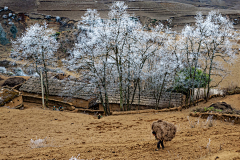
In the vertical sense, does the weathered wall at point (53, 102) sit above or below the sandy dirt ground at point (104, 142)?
below

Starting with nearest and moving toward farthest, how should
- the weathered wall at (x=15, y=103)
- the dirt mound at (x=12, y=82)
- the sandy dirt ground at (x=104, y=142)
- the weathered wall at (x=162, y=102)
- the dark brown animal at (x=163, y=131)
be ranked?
the sandy dirt ground at (x=104, y=142)
the dark brown animal at (x=163, y=131)
the weathered wall at (x=15, y=103)
the weathered wall at (x=162, y=102)
the dirt mound at (x=12, y=82)

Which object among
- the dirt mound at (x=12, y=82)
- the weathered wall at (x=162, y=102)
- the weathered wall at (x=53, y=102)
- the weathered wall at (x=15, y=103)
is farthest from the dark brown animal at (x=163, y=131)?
the dirt mound at (x=12, y=82)

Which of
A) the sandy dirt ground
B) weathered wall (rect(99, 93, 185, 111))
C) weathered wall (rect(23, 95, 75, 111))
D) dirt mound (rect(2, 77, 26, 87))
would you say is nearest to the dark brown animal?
the sandy dirt ground

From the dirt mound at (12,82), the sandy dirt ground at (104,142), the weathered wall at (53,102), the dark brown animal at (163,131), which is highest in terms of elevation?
the dark brown animal at (163,131)

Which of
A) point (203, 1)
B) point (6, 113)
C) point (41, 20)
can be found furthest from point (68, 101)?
point (203, 1)

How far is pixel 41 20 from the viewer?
207 ft

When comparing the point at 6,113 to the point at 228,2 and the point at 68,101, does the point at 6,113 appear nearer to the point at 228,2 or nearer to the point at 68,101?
the point at 68,101

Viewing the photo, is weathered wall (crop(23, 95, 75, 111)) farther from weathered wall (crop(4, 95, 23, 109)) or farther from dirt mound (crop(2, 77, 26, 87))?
dirt mound (crop(2, 77, 26, 87))

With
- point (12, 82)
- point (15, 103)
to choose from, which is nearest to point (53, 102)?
point (15, 103)

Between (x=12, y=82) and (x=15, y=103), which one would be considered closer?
(x=15, y=103)

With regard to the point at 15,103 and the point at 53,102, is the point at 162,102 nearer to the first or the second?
the point at 53,102

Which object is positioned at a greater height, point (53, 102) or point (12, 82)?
point (12, 82)

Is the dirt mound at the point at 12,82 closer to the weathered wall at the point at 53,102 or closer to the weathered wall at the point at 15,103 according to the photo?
the weathered wall at the point at 53,102

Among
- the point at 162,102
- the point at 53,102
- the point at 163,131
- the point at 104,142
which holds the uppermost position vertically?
the point at 163,131
